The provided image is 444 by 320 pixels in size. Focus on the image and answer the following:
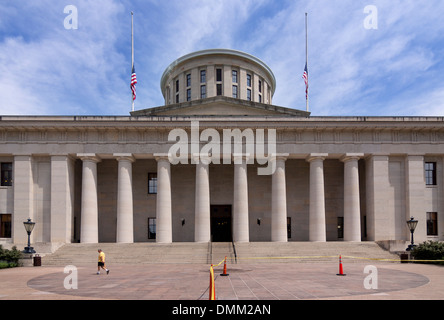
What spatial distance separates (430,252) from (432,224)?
492 inches

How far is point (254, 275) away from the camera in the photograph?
20438mm

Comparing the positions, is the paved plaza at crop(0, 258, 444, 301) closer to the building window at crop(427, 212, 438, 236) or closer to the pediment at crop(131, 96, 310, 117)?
the building window at crop(427, 212, 438, 236)

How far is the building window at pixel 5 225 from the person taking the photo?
3741cm

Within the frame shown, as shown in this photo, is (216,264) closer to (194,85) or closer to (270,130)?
(270,130)

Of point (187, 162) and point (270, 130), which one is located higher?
point (270, 130)

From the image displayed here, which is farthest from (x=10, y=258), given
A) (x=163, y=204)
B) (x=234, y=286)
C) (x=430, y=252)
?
(x=430, y=252)

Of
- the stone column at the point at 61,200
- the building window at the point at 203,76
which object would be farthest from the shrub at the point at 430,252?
the building window at the point at 203,76

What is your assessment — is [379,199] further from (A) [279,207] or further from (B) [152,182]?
(B) [152,182]

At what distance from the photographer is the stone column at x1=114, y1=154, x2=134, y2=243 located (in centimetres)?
3647

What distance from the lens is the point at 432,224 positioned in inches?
1506

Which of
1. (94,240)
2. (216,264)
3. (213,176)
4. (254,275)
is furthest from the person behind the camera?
(213,176)

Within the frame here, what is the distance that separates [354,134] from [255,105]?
1405 cm

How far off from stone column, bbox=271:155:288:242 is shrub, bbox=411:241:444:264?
1204 cm
